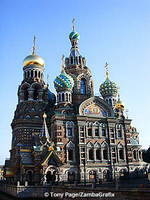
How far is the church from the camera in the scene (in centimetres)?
3356

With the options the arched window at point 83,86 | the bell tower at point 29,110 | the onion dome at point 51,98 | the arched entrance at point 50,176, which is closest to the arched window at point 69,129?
the bell tower at point 29,110

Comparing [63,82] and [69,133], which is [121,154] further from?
[63,82]

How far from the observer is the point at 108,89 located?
43500 millimetres

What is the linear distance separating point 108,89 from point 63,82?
8618 mm

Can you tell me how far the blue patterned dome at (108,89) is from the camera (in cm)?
4338

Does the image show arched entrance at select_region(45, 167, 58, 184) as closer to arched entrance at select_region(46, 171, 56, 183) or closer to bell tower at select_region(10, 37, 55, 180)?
arched entrance at select_region(46, 171, 56, 183)

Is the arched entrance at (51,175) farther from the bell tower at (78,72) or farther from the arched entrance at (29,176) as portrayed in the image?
the bell tower at (78,72)

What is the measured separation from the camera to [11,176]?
36.2 m

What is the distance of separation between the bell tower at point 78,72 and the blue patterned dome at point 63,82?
250 centimetres

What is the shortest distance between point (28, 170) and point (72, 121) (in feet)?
30.9

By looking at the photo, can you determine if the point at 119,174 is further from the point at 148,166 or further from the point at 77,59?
the point at 77,59

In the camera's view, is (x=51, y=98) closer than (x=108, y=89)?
No

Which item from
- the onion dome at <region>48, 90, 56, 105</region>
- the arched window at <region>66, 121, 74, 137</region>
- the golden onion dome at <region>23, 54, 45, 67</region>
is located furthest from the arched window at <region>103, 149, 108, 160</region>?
the golden onion dome at <region>23, 54, 45, 67</region>

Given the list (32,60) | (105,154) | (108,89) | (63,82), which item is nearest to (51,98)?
(63,82)
